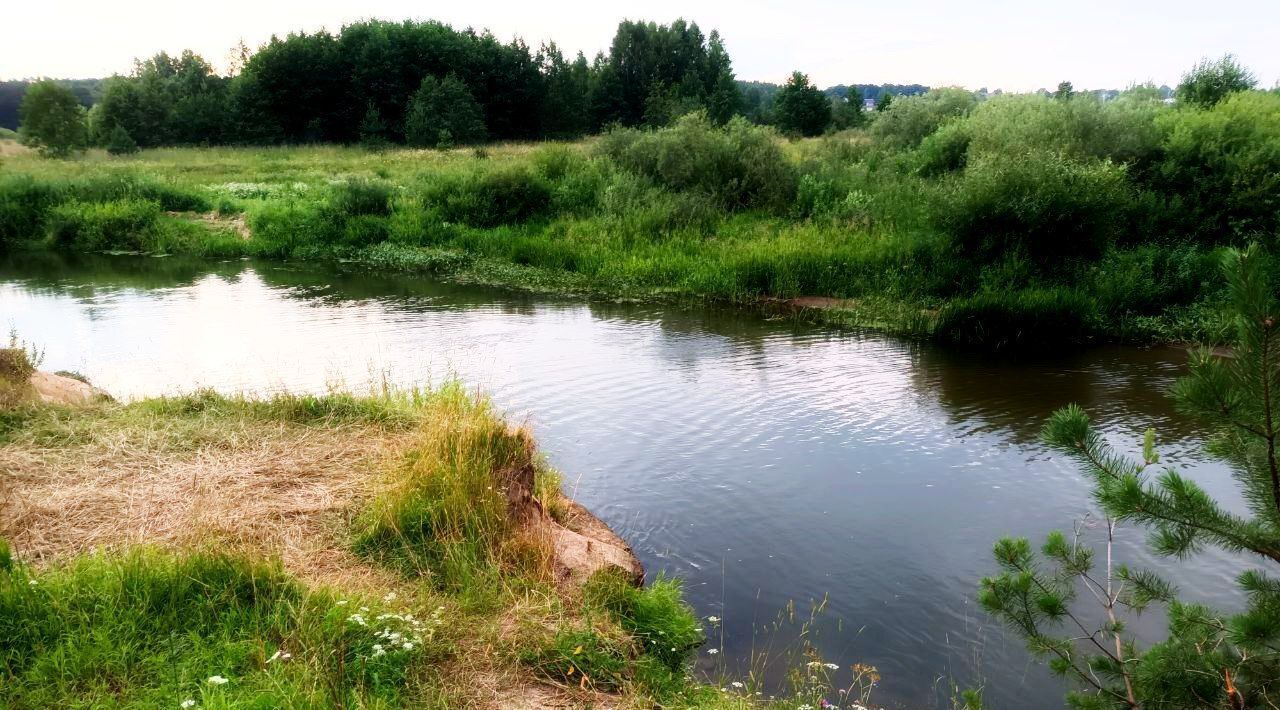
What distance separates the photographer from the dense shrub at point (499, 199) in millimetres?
24734

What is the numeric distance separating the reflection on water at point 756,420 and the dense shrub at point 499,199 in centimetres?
643

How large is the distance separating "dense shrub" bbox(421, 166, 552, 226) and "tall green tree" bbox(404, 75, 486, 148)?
3205cm

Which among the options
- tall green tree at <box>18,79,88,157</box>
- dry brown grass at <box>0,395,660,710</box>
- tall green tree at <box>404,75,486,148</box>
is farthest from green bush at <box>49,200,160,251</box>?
tall green tree at <box>404,75,486,148</box>

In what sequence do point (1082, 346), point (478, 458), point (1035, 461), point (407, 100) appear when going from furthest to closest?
point (407, 100)
point (1082, 346)
point (1035, 461)
point (478, 458)

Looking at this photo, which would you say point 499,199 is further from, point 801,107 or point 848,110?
point 848,110

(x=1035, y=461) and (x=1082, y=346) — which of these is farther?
(x=1082, y=346)

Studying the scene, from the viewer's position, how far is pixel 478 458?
627 cm

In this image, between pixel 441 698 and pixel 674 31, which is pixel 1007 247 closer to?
pixel 441 698

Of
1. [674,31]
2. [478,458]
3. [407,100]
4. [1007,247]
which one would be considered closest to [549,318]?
[1007,247]

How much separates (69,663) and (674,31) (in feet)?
303

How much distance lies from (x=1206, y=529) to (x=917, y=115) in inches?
1042

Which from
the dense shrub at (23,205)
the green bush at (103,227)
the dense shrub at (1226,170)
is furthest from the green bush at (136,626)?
the dense shrub at (23,205)

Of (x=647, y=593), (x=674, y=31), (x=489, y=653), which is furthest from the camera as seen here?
(x=674, y=31)

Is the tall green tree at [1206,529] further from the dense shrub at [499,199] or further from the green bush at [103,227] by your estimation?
the green bush at [103,227]
